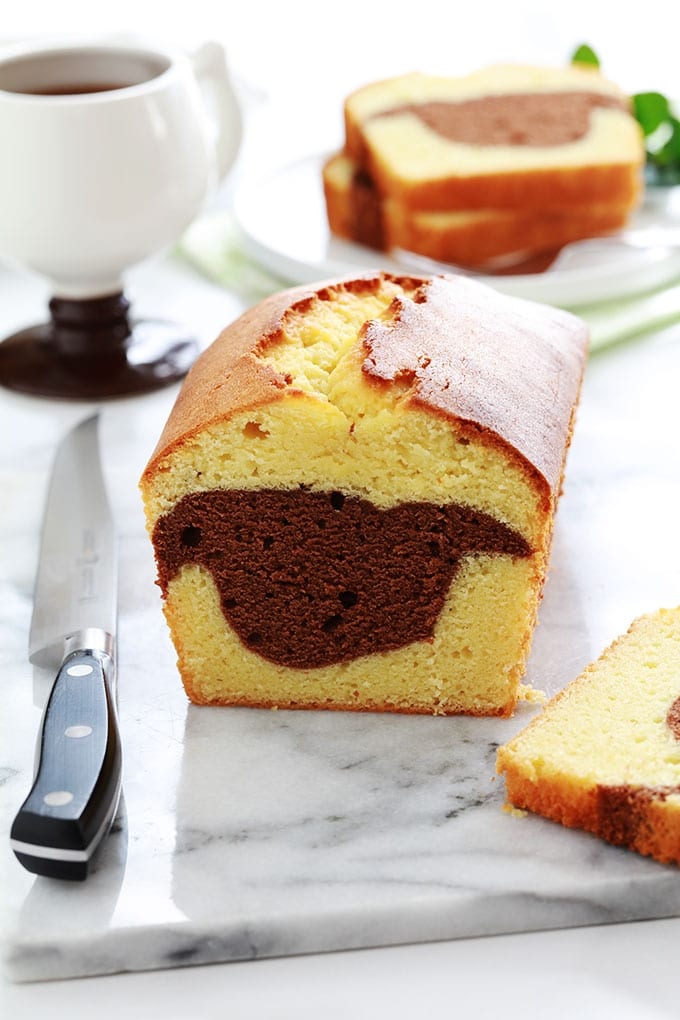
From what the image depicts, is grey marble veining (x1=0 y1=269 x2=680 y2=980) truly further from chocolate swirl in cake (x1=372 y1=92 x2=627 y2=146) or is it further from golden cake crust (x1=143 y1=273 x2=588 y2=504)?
chocolate swirl in cake (x1=372 y1=92 x2=627 y2=146)

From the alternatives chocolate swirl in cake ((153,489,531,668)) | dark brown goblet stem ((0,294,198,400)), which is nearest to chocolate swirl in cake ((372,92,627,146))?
dark brown goblet stem ((0,294,198,400))

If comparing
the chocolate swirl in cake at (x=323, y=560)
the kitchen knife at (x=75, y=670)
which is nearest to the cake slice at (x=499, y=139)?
the kitchen knife at (x=75, y=670)

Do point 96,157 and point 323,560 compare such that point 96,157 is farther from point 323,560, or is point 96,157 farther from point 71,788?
point 71,788

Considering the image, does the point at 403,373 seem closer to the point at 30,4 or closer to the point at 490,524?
the point at 490,524

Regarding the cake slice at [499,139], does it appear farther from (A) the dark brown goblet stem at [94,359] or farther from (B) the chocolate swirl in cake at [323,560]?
(B) the chocolate swirl in cake at [323,560]

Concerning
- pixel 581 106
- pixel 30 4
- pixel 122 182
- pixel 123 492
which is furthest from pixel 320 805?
pixel 30 4

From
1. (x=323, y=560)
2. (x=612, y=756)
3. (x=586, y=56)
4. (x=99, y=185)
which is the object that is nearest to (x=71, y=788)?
(x=323, y=560)
